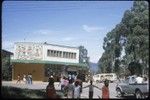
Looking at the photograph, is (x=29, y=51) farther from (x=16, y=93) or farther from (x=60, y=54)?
(x=16, y=93)

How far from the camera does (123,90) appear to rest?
96.5ft

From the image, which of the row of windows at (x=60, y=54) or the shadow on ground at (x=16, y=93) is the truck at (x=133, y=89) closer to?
the shadow on ground at (x=16, y=93)

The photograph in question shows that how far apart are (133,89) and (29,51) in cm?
4076

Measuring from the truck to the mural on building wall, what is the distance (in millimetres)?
37883

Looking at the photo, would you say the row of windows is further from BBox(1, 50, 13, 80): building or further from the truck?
the truck

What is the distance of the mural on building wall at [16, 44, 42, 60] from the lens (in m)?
66.9

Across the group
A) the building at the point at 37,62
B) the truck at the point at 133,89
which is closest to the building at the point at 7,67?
the building at the point at 37,62

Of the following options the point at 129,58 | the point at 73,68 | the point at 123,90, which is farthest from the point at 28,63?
the point at 123,90

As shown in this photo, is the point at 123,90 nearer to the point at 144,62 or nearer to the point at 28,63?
the point at 144,62

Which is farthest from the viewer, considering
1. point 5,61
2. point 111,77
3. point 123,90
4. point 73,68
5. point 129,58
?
point 111,77

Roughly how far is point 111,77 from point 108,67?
560 cm

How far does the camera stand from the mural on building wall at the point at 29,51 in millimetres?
66938

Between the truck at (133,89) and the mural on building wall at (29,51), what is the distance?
37883mm

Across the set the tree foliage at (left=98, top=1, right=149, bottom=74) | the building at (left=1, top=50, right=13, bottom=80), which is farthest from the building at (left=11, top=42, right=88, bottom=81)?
the tree foliage at (left=98, top=1, right=149, bottom=74)
